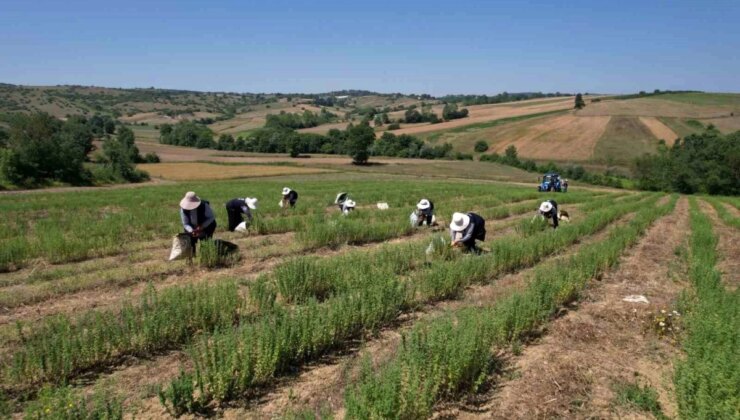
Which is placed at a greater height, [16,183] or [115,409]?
[115,409]

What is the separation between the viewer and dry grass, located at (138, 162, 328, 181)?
50031 millimetres

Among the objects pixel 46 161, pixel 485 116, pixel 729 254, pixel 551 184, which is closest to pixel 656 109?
pixel 485 116

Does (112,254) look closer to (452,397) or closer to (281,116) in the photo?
(452,397)

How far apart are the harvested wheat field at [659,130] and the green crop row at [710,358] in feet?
253

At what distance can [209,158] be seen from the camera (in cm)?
7094

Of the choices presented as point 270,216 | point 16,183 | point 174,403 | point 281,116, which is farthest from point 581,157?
point 281,116

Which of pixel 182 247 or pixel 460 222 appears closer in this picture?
pixel 182 247

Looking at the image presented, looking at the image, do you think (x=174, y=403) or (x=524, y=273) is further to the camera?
(x=524, y=273)

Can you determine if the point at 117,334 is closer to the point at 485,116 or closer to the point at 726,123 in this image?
the point at 726,123

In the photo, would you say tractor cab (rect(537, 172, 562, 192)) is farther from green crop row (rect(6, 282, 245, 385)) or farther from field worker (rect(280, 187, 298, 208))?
green crop row (rect(6, 282, 245, 385))

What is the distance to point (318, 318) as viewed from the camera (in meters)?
5.55

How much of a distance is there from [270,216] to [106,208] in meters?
8.98

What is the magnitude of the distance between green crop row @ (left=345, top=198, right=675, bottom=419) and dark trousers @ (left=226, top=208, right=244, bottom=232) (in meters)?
8.20

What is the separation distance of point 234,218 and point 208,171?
144 ft
